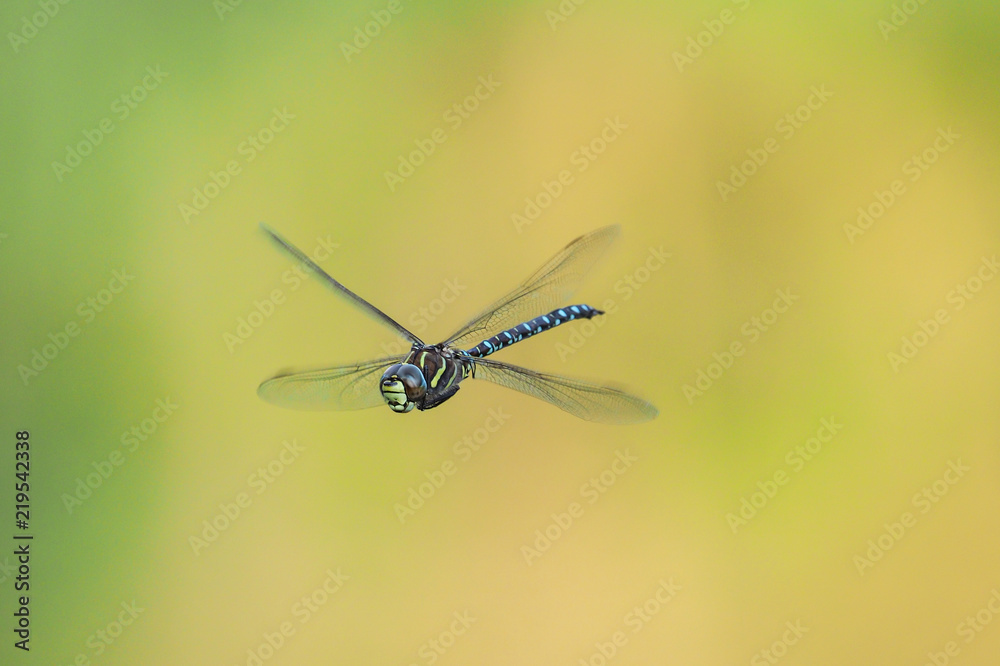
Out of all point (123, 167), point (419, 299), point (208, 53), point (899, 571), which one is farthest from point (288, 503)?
point (899, 571)

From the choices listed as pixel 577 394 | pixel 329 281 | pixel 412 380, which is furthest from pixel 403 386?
pixel 577 394

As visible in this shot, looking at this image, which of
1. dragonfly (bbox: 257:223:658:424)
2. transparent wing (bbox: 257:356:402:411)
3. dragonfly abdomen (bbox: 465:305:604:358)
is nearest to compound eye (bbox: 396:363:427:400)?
dragonfly (bbox: 257:223:658:424)

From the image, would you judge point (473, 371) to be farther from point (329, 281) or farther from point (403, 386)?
point (329, 281)

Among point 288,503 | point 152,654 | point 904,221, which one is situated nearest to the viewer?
point 152,654

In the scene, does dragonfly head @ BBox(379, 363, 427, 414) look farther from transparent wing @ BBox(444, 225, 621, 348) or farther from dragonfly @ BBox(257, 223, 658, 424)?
transparent wing @ BBox(444, 225, 621, 348)

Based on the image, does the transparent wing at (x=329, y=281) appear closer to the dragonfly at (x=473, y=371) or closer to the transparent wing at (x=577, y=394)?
the dragonfly at (x=473, y=371)

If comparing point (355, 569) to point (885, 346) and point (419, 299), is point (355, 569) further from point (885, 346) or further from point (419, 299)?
point (885, 346)
